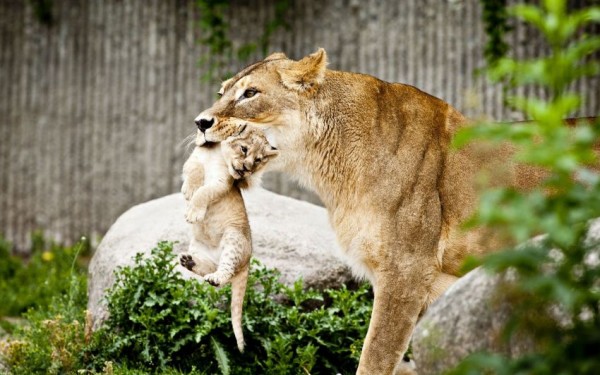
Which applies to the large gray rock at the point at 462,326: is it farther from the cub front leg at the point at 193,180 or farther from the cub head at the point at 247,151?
the cub front leg at the point at 193,180

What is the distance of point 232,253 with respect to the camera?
4613 millimetres

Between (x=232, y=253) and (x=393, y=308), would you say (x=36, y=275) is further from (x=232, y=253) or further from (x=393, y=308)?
(x=393, y=308)

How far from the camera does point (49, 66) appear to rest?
10500 millimetres

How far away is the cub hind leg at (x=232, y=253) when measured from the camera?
177 inches

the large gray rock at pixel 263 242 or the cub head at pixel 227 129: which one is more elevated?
the cub head at pixel 227 129

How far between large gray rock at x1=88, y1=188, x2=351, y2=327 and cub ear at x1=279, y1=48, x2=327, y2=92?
1326mm

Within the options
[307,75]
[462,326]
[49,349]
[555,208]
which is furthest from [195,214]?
[555,208]

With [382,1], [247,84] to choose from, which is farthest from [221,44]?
[247,84]

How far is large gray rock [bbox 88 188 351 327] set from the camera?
6.06m

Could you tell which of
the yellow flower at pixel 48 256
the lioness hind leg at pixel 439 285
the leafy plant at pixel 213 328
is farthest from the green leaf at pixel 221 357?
the yellow flower at pixel 48 256

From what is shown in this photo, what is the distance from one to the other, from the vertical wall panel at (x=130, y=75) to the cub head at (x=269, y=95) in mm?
4838

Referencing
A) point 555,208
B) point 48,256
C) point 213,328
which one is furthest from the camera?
point 48,256

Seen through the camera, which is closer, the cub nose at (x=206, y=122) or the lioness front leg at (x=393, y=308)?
the lioness front leg at (x=393, y=308)

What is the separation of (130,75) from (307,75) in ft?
19.3
